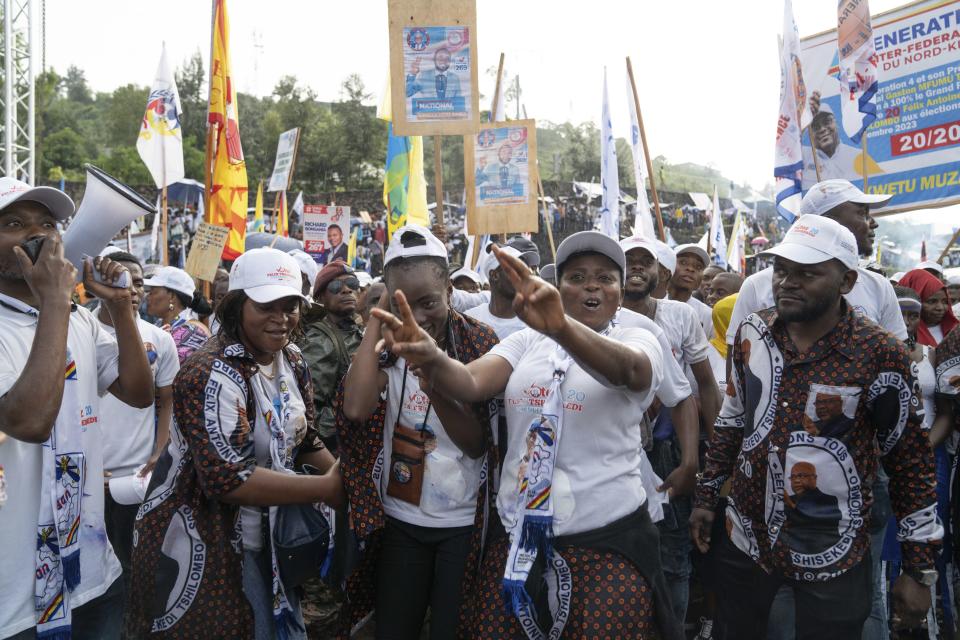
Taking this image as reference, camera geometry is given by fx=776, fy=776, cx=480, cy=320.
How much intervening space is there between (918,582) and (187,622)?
2.47 metres

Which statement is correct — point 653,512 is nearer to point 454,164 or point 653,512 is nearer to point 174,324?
point 174,324

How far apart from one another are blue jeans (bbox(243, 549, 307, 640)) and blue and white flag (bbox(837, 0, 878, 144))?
5.92 m

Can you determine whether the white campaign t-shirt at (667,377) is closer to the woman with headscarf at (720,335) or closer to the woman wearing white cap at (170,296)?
the woman with headscarf at (720,335)

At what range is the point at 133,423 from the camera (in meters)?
3.90

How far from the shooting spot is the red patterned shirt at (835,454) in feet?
8.66

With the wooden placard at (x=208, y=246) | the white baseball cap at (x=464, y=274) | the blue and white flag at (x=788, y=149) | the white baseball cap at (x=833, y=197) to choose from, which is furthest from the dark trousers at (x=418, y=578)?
the blue and white flag at (x=788, y=149)

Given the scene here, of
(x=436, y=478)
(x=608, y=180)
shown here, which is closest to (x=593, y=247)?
(x=436, y=478)

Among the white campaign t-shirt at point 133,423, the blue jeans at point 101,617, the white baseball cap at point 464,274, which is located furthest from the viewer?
the white baseball cap at point 464,274

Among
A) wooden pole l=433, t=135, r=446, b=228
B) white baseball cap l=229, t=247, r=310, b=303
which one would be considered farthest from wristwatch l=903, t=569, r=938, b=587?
wooden pole l=433, t=135, r=446, b=228

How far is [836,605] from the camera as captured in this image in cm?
264

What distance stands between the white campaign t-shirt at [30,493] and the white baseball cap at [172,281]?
9.64 ft

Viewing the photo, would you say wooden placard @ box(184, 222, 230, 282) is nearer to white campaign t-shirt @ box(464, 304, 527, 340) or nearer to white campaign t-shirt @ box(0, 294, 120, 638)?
white campaign t-shirt @ box(464, 304, 527, 340)

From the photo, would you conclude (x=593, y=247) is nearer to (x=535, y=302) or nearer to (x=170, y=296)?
(x=535, y=302)

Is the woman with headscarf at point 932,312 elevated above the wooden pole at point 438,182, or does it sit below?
below
